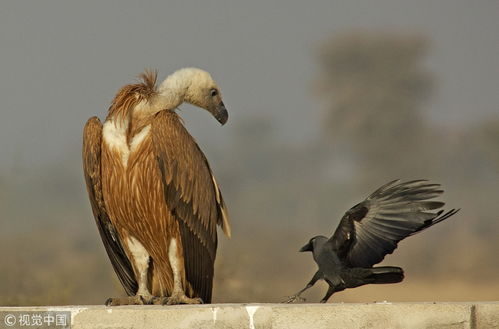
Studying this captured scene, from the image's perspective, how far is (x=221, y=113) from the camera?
7.22 metres

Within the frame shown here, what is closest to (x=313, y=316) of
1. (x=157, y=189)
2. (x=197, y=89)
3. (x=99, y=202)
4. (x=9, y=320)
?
(x=157, y=189)

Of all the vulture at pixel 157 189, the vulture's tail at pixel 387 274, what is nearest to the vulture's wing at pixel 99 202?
the vulture at pixel 157 189

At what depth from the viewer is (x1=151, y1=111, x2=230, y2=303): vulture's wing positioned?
6.53m

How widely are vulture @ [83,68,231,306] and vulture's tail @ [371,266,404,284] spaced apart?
1.05m

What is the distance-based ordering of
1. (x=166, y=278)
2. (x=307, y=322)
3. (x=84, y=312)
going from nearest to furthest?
(x=307, y=322)
(x=84, y=312)
(x=166, y=278)

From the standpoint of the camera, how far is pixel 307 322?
6.01 m

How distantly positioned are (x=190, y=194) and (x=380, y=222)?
1.35m

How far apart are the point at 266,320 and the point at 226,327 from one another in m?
0.26

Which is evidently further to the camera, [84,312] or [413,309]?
[84,312]

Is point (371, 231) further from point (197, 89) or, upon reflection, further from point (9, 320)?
point (9, 320)

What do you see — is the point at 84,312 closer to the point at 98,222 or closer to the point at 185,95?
the point at 98,222

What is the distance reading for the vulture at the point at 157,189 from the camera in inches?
258

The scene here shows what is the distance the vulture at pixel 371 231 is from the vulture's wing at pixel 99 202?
1.17 m

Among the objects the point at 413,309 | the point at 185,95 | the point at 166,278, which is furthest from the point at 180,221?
the point at 413,309
